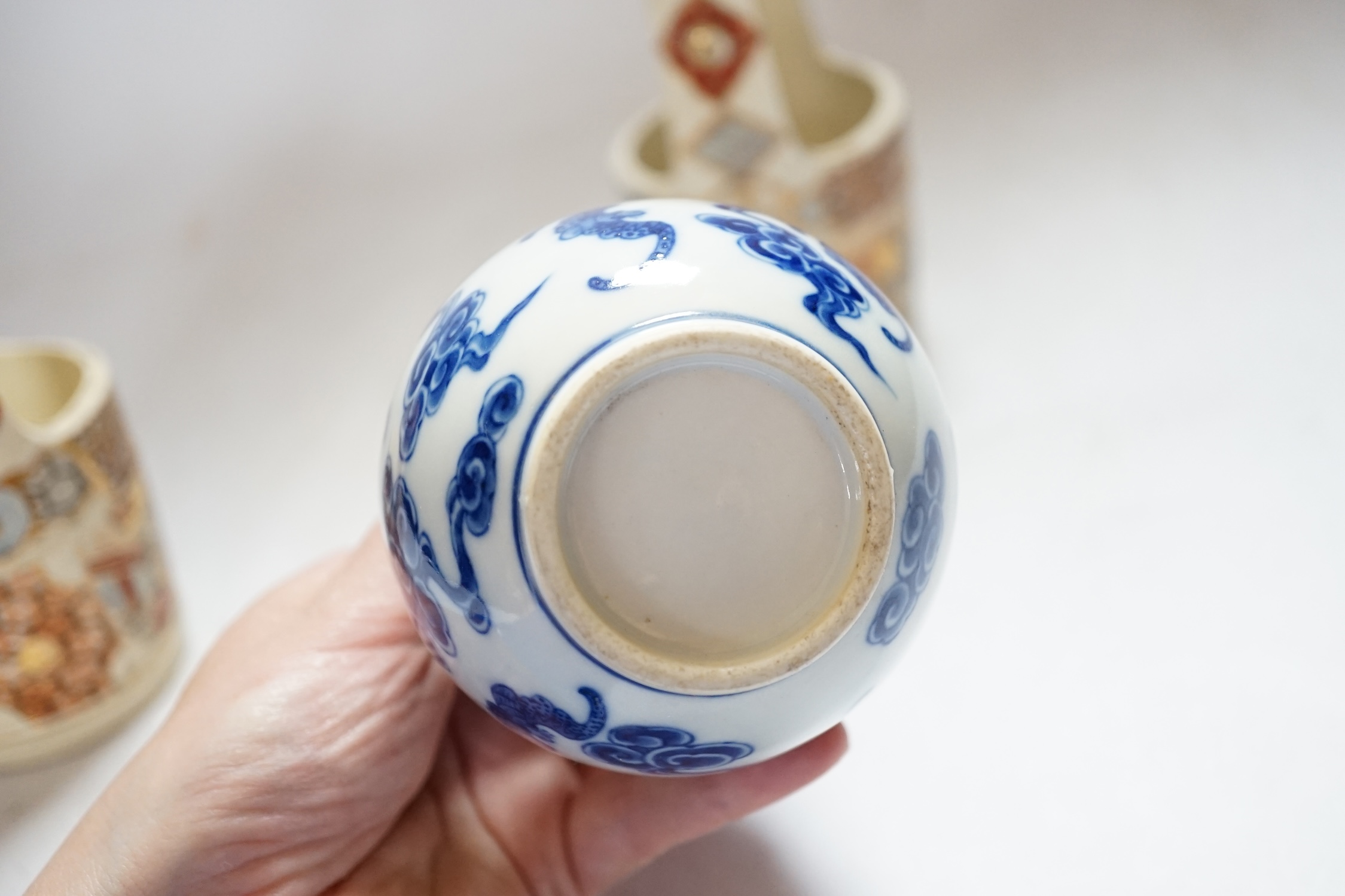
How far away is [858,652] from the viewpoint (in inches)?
29.5

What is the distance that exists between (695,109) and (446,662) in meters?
0.74

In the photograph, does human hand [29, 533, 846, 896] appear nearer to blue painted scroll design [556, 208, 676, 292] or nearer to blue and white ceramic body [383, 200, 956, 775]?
blue and white ceramic body [383, 200, 956, 775]

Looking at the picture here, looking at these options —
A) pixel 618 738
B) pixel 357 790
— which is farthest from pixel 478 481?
pixel 357 790

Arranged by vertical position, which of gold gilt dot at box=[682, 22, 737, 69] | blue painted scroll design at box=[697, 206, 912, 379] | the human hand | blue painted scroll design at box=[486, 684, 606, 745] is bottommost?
the human hand

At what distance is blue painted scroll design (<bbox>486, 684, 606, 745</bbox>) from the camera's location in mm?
727

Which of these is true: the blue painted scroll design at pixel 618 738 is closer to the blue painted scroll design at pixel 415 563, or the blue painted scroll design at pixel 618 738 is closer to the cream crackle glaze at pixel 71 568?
the blue painted scroll design at pixel 415 563

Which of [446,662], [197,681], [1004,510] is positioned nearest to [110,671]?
[197,681]

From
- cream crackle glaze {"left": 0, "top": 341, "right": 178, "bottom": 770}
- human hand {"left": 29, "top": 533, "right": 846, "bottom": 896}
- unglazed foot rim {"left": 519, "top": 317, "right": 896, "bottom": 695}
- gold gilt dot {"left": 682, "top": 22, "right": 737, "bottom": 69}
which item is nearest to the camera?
unglazed foot rim {"left": 519, "top": 317, "right": 896, "bottom": 695}

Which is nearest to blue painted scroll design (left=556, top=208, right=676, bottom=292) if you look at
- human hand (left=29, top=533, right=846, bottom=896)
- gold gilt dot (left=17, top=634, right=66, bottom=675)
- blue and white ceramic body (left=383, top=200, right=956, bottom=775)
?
blue and white ceramic body (left=383, top=200, right=956, bottom=775)

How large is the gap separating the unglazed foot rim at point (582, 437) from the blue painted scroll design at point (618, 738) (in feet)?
0.14

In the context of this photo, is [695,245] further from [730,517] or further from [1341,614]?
[1341,614]

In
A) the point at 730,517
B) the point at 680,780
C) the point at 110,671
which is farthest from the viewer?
the point at 110,671

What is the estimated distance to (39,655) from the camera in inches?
45.6

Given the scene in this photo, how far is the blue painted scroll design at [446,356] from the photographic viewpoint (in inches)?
28.6
